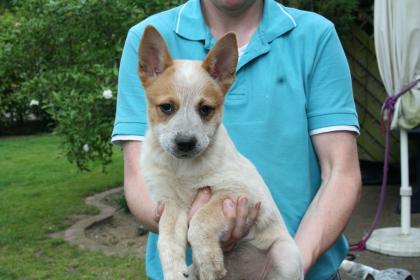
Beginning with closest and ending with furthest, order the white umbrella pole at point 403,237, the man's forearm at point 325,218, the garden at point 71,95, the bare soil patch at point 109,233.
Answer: the man's forearm at point 325,218
the white umbrella pole at point 403,237
the garden at point 71,95
the bare soil patch at point 109,233

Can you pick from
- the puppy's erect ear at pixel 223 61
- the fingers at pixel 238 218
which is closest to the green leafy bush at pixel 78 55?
the puppy's erect ear at pixel 223 61

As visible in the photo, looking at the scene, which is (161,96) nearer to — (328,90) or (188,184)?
(188,184)

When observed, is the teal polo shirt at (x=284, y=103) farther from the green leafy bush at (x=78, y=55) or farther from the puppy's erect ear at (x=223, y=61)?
the green leafy bush at (x=78, y=55)

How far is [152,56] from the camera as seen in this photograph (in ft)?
9.10

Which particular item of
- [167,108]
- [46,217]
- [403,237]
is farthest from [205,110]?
[46,217]

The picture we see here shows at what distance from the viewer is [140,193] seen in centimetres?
288

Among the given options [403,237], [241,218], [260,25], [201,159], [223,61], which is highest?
[260,25]

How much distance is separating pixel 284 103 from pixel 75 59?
19.8 ft

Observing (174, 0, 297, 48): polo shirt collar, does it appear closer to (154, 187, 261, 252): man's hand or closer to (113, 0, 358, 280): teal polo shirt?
(113, 0, 358, 280): teal polo shirt

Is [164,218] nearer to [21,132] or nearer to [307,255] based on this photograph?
[307,255]

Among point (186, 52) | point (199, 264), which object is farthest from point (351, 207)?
point (186, 52)

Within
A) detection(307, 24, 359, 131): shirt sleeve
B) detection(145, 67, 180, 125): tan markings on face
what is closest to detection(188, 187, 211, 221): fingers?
detection(145, 67, 180, 125): tan markings on face

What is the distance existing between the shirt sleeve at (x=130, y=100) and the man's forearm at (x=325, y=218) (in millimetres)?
874

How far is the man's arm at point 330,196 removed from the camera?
2.76m
